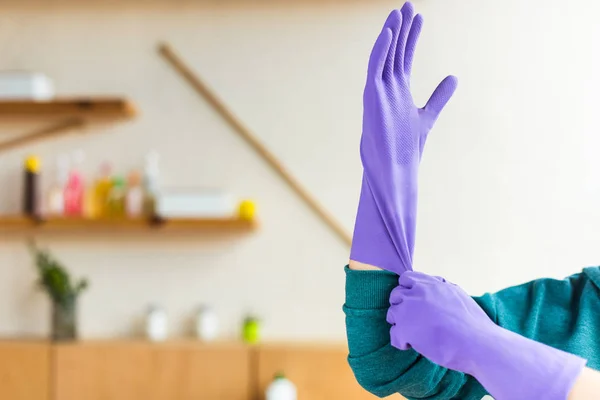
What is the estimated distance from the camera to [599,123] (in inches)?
96.7

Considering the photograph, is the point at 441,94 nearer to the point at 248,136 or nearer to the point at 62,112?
the point at 248,136

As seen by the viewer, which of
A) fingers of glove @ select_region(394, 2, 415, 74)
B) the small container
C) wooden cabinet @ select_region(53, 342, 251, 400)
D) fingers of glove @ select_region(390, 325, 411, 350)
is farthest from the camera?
the small container

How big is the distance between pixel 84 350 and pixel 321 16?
1.43 metres

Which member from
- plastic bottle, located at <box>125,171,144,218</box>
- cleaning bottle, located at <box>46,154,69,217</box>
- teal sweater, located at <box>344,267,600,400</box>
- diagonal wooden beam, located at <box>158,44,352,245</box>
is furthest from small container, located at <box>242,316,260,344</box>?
teal sweater, located at <box>344,267,600,400</box>

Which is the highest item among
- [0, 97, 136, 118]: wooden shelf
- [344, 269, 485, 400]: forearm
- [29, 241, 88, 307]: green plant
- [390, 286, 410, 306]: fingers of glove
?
[0, 97, 136, 118]: wooden shelf

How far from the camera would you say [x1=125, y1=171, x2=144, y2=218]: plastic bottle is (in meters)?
2.50

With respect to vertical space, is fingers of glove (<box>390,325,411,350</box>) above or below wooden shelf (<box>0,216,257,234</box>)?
below

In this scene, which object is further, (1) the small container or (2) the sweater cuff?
(1) the small container

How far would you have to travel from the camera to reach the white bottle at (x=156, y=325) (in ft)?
8.14

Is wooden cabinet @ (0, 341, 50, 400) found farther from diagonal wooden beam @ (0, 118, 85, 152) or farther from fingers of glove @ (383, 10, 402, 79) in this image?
fingers of glove @ (383, 10, 402, 79)

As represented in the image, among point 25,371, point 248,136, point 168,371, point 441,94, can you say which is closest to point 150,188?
point 248,136

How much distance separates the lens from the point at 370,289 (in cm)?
85

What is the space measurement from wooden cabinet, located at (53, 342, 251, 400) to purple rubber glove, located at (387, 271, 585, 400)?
5.32ft

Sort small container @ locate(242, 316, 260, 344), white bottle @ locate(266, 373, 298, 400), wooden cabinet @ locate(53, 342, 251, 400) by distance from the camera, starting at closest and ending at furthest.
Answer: white bottle @ locate(266, 373, 298, 400) < wooden cabinet @ locate(53, 342, 251, 400) < small container @ locate(242, 316, 260, 344)
